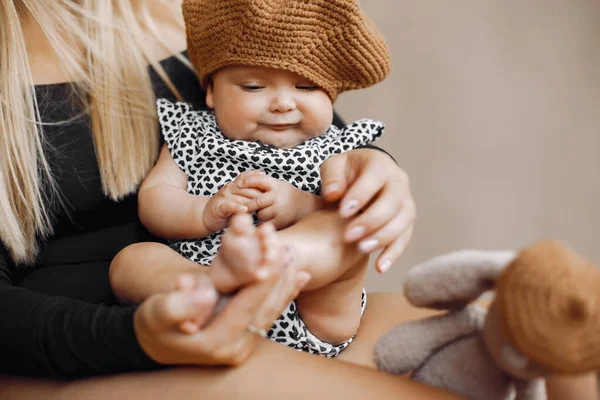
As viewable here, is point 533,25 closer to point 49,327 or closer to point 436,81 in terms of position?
point 436,81

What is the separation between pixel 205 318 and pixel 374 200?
0.77 feet

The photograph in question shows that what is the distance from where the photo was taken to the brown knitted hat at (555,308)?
0.42 meters

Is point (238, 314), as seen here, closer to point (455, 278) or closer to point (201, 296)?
point (201, 296)

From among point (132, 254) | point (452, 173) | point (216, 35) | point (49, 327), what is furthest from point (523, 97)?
point (49, 327)

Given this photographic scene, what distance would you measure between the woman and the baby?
74mm

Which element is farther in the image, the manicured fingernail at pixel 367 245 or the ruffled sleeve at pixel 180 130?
the ruffled sleeve at pixel 180 130

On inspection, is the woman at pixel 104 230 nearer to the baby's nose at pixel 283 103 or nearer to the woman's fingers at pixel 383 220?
the woman's fingers at pixel 383 220

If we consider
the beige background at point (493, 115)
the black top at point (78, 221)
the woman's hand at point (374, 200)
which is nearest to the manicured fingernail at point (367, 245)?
the woman's hand at point (374, 200)

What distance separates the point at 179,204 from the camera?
758 millimetres

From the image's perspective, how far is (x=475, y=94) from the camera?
1.33 metres

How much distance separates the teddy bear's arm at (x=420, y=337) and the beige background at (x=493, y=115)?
2.76 ft

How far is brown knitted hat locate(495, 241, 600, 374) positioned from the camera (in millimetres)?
416

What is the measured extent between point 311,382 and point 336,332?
0.63 ft

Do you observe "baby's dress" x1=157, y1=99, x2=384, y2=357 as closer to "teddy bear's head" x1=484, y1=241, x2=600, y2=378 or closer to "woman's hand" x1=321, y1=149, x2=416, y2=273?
"woman's hand" x1=321, y1=149, x2=416, y2=273
